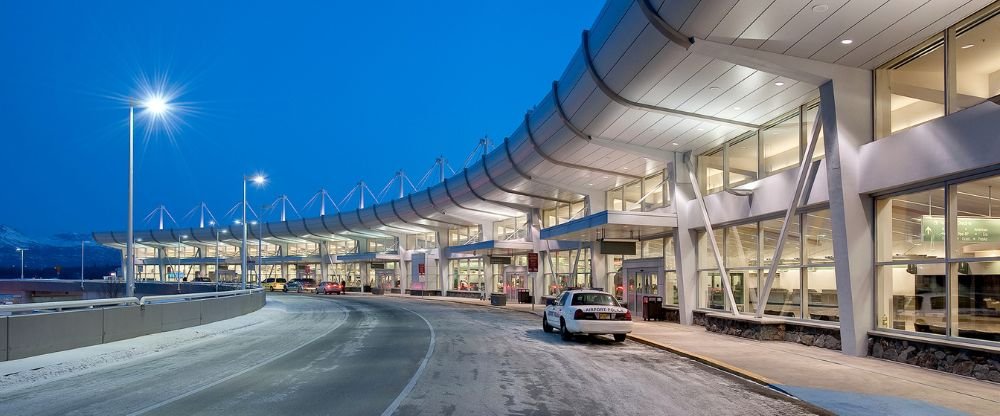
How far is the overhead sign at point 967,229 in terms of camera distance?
42.1 ft

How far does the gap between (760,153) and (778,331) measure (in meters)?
5.42

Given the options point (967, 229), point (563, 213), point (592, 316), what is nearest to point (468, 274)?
point (563, 213)

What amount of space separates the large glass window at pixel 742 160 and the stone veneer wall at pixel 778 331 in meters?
4.50

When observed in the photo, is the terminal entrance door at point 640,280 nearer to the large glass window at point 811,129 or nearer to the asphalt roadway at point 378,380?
the asphalt roadway at point 378,380

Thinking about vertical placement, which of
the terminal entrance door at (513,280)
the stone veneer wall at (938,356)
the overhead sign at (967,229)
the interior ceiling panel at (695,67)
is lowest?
the terminal entrance door at (513,280)

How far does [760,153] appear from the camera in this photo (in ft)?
70.8

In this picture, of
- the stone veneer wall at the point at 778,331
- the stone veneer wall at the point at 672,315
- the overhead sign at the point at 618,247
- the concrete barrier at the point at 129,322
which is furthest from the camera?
the overhead sign at the point at 618,247

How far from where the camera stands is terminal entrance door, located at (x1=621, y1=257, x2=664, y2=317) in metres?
29.8

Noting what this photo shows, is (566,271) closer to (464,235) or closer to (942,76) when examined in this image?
(464,235)

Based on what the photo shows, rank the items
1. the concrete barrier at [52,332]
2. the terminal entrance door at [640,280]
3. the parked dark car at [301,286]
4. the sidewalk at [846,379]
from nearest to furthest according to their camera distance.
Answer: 1. the sidewalk at [846,379]
2. the concrete barrier at [52,332]
3. the terminal entrance door at [640,280]
4. the parked dark car at [301,286]

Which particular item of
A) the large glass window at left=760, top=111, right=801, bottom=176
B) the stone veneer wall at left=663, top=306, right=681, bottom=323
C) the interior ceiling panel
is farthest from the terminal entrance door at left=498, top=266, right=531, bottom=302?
the large glass window at left=760, top=111, right=801, bottom=176

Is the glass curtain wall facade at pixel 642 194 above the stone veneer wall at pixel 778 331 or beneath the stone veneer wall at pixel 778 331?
above

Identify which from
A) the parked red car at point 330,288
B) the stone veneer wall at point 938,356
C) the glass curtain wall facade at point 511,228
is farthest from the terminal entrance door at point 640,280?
the parked red car at point 330,288

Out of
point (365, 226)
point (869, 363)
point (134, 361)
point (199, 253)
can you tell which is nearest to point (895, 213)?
point (869, 363)
